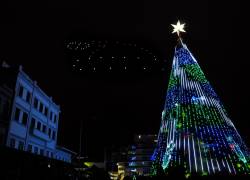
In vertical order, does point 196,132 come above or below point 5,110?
below

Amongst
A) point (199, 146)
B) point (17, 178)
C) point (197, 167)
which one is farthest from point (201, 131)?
point (17, 178)

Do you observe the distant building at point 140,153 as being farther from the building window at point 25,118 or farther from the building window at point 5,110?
the building window at point 5,110

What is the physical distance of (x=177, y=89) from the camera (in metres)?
22.4

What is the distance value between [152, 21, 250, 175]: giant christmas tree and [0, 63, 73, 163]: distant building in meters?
14.3

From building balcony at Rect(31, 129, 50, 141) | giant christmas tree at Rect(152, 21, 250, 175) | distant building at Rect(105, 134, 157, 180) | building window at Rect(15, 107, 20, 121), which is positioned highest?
distant building at Rect(105, 134, 157, 180)

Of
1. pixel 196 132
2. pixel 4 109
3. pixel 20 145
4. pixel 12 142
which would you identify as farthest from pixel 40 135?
pixel 196 132

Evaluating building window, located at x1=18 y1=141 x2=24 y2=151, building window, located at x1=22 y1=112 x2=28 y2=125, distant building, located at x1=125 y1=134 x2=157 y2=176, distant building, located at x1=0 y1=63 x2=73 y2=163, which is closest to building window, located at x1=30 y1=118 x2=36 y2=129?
distant building, located at x1=0 y1=63 x2=73 y2=163

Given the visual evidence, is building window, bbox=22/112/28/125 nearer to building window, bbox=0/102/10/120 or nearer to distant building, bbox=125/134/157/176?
building window, bbox=0/102/10/120

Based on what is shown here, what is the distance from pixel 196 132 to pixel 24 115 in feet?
61.5

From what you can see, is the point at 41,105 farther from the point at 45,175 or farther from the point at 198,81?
the point at 198,81

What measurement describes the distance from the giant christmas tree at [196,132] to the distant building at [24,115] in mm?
14252

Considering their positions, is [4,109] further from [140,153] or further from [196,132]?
[140,153]

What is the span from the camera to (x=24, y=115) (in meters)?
30.3

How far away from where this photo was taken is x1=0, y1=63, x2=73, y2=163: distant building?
26.0 metres
